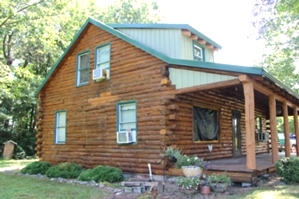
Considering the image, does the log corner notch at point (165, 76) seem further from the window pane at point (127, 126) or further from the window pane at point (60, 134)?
the window pane at point (60, 134)

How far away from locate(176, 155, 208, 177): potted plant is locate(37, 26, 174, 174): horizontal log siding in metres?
1.06

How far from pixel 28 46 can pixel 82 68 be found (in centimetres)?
1252

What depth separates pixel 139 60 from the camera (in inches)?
388

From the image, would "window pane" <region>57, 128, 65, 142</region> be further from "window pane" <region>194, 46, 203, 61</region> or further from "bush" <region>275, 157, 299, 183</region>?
"bush" <region>275, 157, 299, 183</region>

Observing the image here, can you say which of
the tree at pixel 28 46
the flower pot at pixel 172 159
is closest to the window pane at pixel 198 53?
the flower pot at pixel 172 159

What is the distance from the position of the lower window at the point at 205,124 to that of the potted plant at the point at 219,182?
9.90ft

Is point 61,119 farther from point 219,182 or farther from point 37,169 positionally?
point 219,182

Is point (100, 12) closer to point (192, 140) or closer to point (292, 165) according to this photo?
point (192, 140)

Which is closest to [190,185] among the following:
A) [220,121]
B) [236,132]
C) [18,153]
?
[220,121]

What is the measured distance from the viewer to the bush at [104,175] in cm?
876

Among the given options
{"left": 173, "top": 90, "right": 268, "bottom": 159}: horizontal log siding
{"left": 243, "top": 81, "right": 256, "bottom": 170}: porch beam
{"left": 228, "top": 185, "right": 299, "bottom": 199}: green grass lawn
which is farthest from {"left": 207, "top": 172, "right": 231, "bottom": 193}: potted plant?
{"left": 173, "top": 90, "right": 268, "bottom": 159}: horizontal log siding

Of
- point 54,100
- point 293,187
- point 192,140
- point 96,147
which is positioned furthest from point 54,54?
point 293,187

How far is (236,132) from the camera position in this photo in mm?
13000

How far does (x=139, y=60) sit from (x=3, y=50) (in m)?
17.2
